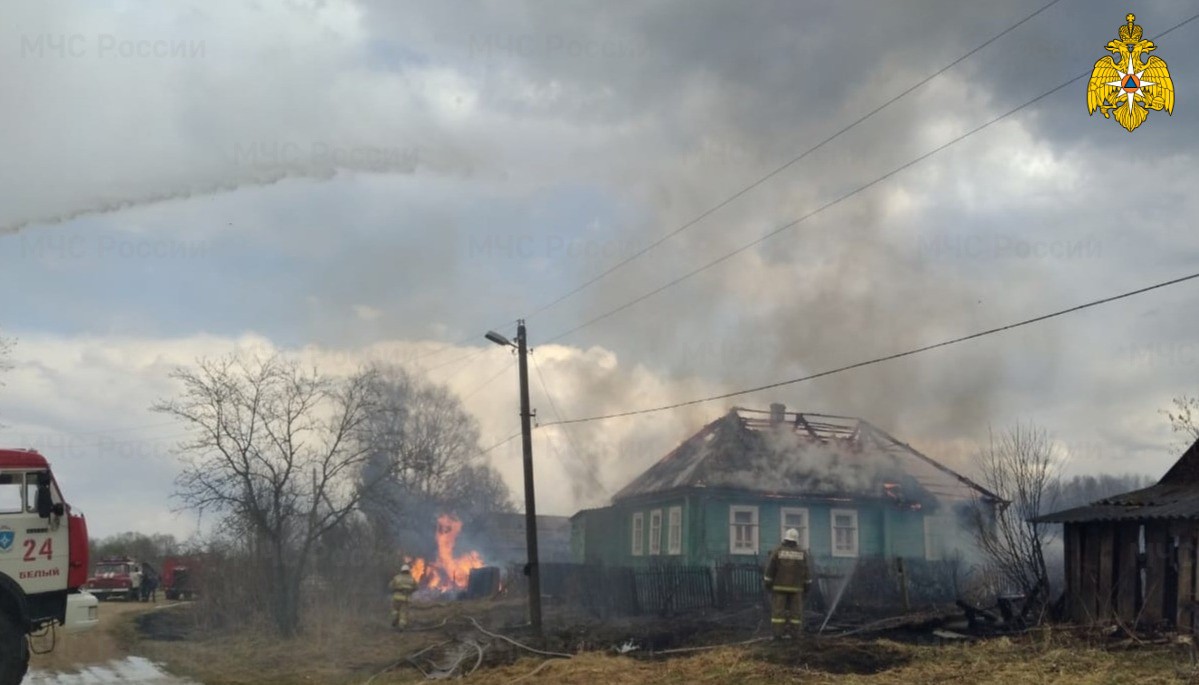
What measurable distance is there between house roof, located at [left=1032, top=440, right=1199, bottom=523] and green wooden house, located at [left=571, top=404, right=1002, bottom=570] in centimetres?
1155

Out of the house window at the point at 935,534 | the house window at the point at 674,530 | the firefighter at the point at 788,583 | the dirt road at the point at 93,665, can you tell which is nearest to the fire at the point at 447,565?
the house window at the point at 674,530

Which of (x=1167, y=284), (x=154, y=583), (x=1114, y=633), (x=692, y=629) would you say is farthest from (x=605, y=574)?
(x=154, y=583)

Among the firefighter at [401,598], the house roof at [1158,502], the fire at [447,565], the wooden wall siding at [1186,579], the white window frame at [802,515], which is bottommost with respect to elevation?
the fire at [447,565]

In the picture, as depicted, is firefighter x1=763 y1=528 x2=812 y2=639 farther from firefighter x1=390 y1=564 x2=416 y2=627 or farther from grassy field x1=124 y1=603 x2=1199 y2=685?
firefighter x1=390 y1=564 x2=416 y2=627

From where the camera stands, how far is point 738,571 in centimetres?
2412

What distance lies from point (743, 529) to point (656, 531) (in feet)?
11.9

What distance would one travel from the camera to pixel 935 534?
30359 millimetres

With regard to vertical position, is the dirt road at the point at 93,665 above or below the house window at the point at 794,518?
below

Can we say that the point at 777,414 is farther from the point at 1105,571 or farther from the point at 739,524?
the point at 1105,571

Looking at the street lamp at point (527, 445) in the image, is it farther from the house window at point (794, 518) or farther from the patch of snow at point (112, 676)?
the house window at point (794, 518)

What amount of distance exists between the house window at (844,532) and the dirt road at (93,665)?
20.1 m

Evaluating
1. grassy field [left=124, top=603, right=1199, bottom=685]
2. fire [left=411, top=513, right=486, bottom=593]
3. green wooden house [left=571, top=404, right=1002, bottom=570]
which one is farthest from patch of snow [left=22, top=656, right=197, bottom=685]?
fire [left=411, top=513, right=486, bottom=593]

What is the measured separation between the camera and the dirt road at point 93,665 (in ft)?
49.7

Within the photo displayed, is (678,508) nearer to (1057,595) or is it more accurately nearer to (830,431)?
(830,431)
